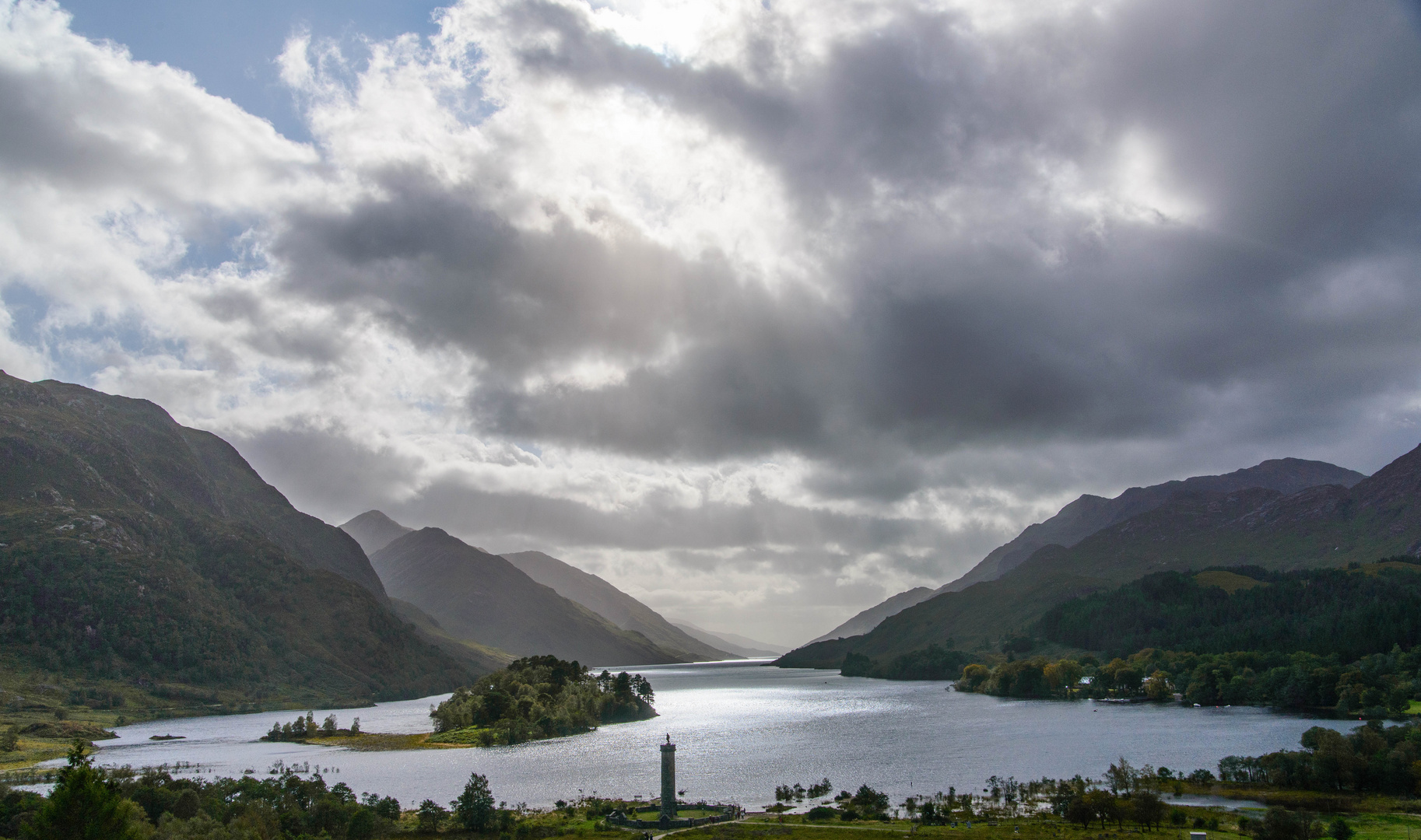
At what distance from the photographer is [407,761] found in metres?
152

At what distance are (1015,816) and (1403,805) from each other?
38.8 m

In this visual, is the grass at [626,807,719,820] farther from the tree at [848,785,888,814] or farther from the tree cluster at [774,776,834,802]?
the tree at [848,785,888,814]

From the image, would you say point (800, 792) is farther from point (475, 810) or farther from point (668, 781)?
point (475, 810)

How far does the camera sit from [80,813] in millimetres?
54938

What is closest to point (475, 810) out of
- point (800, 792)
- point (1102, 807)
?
point (800, 792)

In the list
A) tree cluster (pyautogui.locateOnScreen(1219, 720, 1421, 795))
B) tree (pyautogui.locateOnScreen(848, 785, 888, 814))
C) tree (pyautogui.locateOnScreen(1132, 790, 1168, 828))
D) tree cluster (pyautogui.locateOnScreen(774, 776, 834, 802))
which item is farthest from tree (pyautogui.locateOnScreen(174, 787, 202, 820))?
tree cluster (pyautogui.locateOnScreen(1219, 720, 1421, 795))

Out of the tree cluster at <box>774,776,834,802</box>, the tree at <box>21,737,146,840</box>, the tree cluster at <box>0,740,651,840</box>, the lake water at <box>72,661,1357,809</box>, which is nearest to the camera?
the tree at <box>21,737,146,840</box>

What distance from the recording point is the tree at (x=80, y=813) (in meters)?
54.2

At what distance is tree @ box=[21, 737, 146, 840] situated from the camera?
54.2 meters

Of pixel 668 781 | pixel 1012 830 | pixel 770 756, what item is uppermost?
pixel 668 781

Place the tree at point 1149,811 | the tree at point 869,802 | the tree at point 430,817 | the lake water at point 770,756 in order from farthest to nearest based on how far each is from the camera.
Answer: the lake water at point 770,756 → the tree at point 869,802 → the tree at point 430,817 → the tree at point 1149,811

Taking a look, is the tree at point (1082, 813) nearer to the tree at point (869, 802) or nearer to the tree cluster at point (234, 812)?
the tree at point (869, 802)

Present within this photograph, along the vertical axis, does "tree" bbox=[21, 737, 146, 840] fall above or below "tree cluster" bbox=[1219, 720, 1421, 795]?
above

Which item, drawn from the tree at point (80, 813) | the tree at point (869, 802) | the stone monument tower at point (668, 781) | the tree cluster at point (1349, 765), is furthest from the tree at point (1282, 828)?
the tree at point (80, 813)
